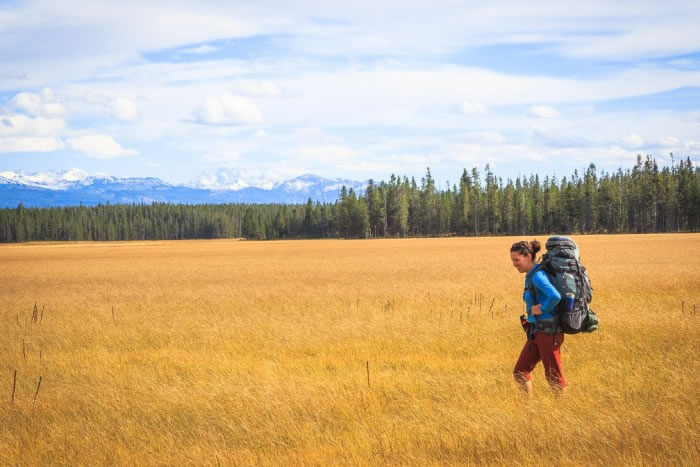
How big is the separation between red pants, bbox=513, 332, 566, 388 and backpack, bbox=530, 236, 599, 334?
263 mm

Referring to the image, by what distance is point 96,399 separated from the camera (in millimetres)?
9516

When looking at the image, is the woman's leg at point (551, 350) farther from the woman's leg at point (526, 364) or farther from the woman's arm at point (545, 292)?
the woman's arm at point (545, 292)

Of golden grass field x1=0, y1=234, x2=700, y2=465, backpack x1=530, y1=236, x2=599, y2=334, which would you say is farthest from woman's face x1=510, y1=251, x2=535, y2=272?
golden grass field x1=0, y1=234, x2=700, y2=465

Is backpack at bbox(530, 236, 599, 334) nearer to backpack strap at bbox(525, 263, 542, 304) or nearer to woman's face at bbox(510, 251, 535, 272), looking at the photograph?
backpack strap at bbox(525, 263, 542, 304)

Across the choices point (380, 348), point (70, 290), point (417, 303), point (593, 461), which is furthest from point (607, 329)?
point (70, 290)

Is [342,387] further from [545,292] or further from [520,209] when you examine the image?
[520,209]

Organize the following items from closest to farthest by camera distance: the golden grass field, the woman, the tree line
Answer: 1. the golden grass field
2. the woman
3. the tree line

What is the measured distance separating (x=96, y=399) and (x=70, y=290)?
71.5ft

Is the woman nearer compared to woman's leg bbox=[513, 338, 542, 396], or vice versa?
the woman

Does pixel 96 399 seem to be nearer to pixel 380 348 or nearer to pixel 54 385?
pixel 54 385

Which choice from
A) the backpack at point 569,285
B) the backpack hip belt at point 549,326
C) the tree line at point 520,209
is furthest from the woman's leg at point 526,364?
the tree line at point 520,209

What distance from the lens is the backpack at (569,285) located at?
7.38m

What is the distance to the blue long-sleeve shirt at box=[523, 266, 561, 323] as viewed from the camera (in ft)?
23.9

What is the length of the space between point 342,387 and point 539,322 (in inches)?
141
